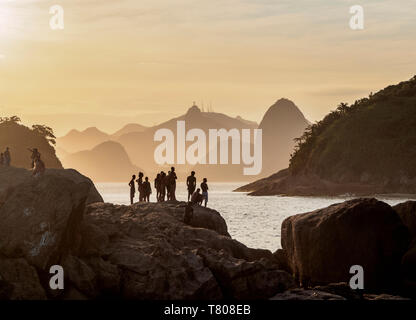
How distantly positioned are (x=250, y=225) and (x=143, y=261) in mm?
42416

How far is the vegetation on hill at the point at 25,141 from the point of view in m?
152

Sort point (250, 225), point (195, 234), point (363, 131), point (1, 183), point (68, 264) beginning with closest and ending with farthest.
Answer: point (68, 264) → point (1, 183) → point (195, 234) → point (250, 225) → point (363, 131)

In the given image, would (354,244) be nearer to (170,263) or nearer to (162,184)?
(170,263)

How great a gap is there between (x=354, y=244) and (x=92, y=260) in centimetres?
953

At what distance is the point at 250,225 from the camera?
206 feet

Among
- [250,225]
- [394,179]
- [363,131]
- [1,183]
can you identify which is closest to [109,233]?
[1,183]

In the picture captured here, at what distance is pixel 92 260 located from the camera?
68.6 feet

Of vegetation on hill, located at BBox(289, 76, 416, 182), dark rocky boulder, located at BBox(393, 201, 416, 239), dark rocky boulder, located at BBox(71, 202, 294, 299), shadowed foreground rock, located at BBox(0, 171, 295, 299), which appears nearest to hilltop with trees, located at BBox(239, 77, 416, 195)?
vegetation on hill, located at BBox(289, 76, 416, 182)

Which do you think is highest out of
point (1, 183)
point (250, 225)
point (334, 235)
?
point (1, 183)

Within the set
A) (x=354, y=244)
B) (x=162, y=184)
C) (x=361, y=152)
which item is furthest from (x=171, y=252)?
(x=361, y=152)

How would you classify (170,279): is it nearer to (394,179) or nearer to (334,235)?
(334,235)

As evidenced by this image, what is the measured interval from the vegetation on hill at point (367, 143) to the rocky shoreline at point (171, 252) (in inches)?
4989

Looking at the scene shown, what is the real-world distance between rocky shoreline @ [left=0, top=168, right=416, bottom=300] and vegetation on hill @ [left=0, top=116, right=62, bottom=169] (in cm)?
13054

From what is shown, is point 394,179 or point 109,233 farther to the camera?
point 394,179
